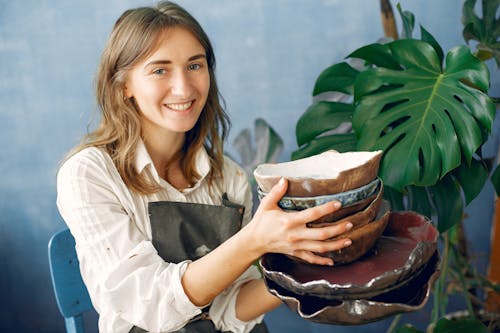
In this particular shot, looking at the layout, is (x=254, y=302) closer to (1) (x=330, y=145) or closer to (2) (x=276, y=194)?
(1) (x=330, y=145)

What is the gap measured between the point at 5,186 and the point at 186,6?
0.92 m

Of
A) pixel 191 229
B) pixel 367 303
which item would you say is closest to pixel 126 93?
pixel 191 229

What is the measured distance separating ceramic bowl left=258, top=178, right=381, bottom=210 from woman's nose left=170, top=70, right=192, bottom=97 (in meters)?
0.49

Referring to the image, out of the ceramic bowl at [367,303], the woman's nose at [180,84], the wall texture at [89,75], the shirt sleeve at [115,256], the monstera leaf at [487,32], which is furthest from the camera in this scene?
the wall texture at [89,75]

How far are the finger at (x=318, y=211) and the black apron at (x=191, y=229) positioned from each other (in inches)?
20.0

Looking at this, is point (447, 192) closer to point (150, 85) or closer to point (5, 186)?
point (150, 85)

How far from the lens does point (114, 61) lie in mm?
1272

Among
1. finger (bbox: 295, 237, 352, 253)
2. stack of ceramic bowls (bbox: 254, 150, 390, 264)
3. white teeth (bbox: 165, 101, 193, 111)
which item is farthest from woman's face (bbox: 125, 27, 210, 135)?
finger (bbox: 295, 237, 352, 253)

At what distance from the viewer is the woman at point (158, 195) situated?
1.08m

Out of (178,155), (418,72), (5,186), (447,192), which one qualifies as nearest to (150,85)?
(178,155)

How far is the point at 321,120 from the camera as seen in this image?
147 centimetres

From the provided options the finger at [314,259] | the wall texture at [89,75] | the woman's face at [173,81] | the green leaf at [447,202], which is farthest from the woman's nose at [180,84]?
the wall texture at [89,75]

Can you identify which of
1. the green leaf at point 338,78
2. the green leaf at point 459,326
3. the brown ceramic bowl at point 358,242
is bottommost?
the green leaf at point 459,326

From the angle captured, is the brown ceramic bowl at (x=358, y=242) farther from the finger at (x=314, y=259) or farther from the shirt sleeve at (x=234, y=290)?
the shirt sleeve at (x=234, y=290)
